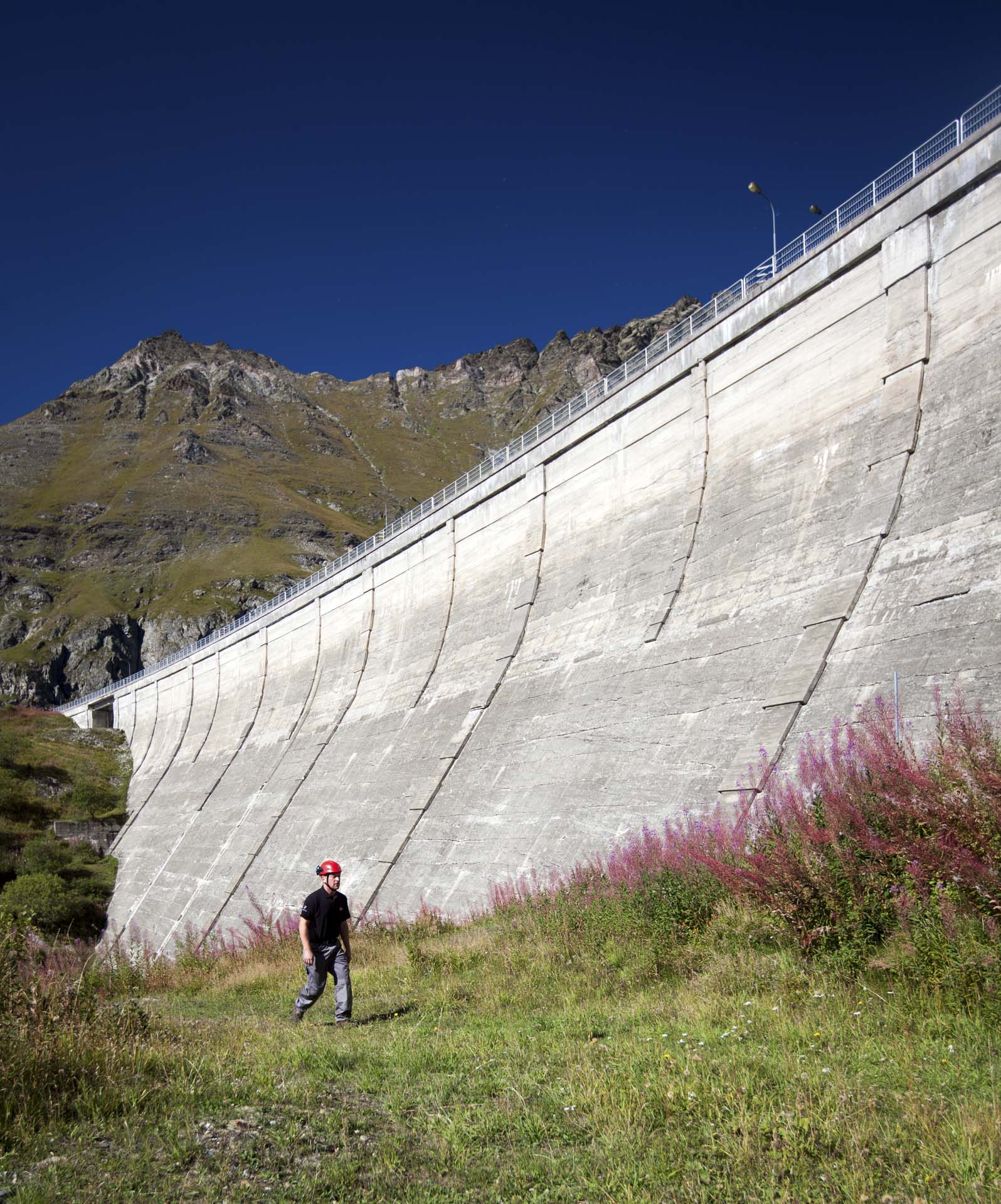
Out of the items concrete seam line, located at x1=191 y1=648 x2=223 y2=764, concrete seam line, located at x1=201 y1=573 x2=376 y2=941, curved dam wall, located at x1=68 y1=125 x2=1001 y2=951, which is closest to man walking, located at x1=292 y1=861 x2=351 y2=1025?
curved dam wall, located at x1=68 y1=125 x2=1001 y2=951

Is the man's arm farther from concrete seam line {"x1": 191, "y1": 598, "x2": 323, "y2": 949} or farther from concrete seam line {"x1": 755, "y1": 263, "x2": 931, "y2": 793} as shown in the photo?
concrete seam line {"x1": 191, "y1": 598, "x2": 323, "y2": 949}

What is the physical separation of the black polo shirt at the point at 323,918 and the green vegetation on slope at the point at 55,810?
20167 millimetres

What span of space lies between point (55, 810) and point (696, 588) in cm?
4067

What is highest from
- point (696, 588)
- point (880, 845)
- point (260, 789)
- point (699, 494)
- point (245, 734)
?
point (699, 494)

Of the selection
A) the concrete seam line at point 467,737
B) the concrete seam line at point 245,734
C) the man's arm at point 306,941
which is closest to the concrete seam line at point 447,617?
the concrete seam line at point 467,737

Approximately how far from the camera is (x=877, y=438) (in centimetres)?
1345

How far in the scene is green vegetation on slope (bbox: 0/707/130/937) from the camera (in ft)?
111

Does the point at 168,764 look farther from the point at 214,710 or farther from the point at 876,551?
the point at 876,551

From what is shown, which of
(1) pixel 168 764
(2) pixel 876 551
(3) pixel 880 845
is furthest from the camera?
(1) pixel 168 764

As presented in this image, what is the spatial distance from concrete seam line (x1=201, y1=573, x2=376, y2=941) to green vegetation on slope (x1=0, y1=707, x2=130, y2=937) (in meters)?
5.45

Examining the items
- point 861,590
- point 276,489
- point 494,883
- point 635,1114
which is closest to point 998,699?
point 861,590

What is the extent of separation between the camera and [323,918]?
27.8 feet

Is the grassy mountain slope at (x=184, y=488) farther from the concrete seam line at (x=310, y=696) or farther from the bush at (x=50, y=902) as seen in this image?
the concrete seam line at (x=310, y=696)

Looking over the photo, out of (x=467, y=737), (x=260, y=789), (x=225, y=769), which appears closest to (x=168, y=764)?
(x=225, y=769)
